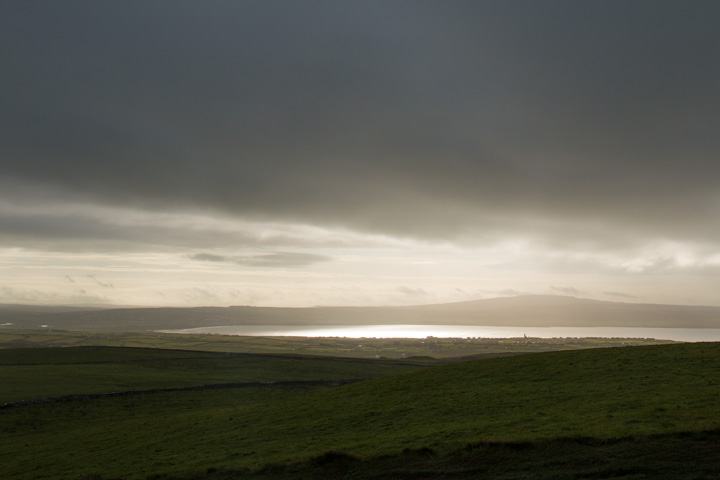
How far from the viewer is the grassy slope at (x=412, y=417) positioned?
22.8 m

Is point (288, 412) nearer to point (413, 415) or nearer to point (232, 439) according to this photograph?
point (232, 439)

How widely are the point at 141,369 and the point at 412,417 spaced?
67687 mm

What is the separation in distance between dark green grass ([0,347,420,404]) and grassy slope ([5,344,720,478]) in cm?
1512

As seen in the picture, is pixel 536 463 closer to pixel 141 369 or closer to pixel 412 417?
pixel 412 417

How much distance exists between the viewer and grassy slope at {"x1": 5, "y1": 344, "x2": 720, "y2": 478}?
22.8m

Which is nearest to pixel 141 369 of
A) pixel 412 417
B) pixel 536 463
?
pixel 412 417

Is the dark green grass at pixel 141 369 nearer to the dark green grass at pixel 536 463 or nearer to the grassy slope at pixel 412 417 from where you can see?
the grassy slope at pixel 412 417

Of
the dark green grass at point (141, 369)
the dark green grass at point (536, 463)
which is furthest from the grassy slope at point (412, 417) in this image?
the dark green grass at point (141, 369)

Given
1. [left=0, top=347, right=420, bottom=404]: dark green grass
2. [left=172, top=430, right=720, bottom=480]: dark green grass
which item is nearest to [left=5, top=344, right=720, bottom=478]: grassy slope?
[left=172, top=430, right=720, bottom=480]: dark green grass

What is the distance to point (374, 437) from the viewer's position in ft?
83.7

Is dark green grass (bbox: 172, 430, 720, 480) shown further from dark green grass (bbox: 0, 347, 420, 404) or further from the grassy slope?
dark green grass (bbox: 0, 347, 420, 404)

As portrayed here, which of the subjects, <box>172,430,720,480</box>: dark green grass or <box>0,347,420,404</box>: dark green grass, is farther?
<box>0,347,420,404</box>: dark green grass

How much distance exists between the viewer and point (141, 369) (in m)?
82.4

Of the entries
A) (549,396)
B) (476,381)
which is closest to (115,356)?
(476,381)
